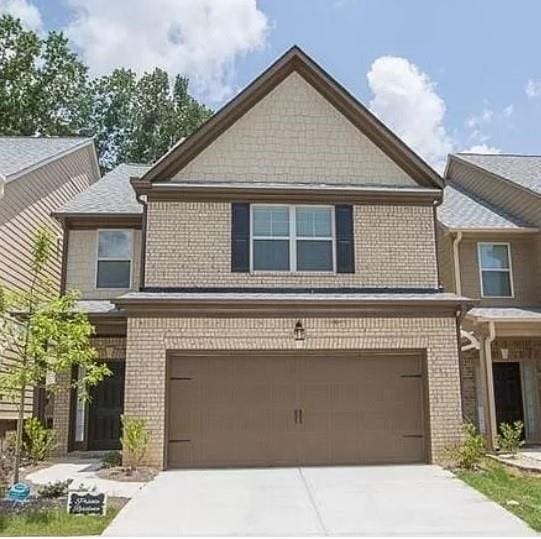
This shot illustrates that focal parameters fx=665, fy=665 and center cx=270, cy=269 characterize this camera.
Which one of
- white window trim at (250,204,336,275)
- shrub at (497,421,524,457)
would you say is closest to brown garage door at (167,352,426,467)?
white window trim at (250,204,336,275)

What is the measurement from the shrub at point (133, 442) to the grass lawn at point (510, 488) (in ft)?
19.3

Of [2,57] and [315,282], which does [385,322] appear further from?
[2,57]

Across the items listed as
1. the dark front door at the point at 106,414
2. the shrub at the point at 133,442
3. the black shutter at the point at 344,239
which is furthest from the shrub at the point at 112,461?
the black shutter at the point at 344,239

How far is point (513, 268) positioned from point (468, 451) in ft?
22.6

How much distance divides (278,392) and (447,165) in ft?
45.6

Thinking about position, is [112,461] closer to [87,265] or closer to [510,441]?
[87,265]

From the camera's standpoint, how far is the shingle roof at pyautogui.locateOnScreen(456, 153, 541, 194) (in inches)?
770

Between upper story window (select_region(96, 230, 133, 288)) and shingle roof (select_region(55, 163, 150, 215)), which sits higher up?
shingle roof (select_region(55, 163, 150, 215))

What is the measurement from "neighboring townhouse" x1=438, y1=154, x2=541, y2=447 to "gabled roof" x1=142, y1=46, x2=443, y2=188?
321 centimetres

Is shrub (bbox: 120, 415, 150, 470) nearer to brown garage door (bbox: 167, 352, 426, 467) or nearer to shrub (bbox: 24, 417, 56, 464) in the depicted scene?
brown garage door (bbox: 167, 352, 426, 467)

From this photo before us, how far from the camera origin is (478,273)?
58.6 ft

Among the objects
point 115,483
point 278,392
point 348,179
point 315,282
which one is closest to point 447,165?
point 348,179

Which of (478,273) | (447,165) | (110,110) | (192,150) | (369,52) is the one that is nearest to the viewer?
(192,150)

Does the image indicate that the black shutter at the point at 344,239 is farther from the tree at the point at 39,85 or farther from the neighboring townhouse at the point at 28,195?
the tree at the point at 39,85
